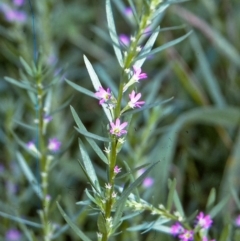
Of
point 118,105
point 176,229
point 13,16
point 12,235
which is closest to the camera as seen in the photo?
point 118,105

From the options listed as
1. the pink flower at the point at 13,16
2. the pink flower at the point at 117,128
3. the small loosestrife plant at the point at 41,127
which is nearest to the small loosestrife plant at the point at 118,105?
the pink flower at the point at 117,128

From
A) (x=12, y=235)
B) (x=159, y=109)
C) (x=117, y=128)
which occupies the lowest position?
(x=12, y=235)

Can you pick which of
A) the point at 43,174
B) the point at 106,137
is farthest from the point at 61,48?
the point at 106,137

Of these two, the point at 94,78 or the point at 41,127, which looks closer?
the point at 94,78

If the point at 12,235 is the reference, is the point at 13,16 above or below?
above

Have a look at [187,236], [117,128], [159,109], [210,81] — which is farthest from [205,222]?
[210,81]

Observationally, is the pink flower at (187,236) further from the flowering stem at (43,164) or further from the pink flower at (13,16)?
the pink flower at (13,16)

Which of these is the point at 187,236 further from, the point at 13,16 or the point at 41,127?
the point at 13,16

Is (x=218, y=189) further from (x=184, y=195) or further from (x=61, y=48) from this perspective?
(x=61, y=48)

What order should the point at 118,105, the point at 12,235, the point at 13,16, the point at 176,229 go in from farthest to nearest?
the point at 13,16
the point at 12,235
the point at 176,229
the point at 118,105
